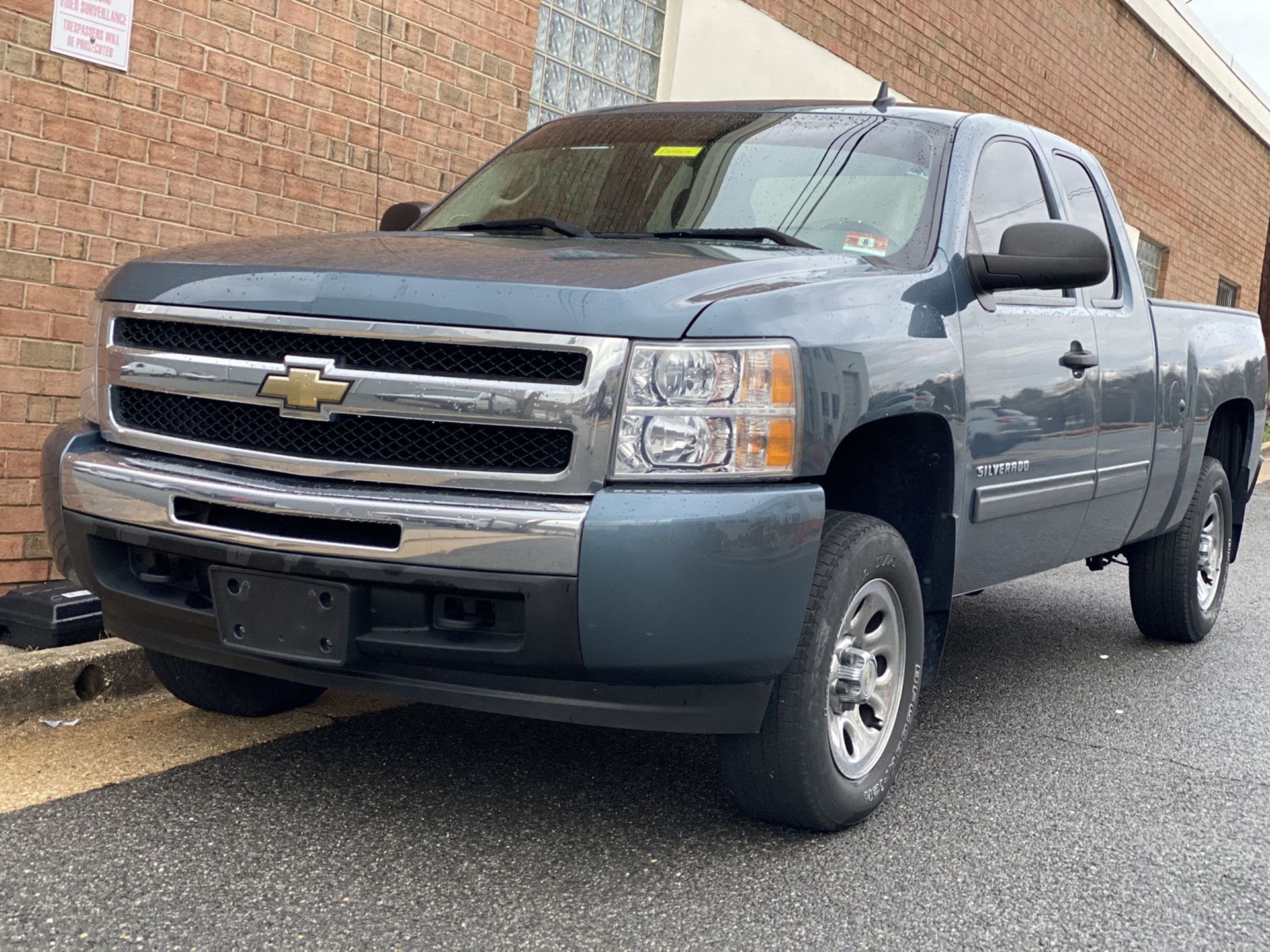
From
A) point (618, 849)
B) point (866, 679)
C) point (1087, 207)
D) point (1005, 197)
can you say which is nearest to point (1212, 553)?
point (1087, 207)

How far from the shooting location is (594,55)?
336 inches

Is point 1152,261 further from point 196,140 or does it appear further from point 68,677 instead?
point 68,677

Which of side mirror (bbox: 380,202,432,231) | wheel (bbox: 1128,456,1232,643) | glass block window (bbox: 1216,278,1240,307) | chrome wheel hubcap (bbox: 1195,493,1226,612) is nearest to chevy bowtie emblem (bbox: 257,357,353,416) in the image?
side mirror (bbox: 380,202,432,231)

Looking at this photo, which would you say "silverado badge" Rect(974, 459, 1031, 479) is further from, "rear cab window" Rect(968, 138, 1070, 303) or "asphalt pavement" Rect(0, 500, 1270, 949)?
"asphalt pavement" Rect(0, 500, 1270, 949)

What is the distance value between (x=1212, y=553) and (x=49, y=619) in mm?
4796

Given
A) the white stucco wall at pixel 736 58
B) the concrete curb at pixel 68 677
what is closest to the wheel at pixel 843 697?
the concrete curb at pixel 68 677

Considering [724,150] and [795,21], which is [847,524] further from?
[795,21]

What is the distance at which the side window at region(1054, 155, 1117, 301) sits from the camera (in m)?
5.03

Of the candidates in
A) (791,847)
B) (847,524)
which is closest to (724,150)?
(847,524)

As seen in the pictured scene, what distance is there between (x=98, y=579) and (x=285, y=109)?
345cm

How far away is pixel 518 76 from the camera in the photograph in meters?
7.59

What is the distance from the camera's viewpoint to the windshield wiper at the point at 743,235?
380 cm

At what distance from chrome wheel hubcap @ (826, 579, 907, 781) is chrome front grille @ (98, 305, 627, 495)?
85 centimetres

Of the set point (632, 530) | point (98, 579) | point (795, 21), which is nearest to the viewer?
point (632, 530)
